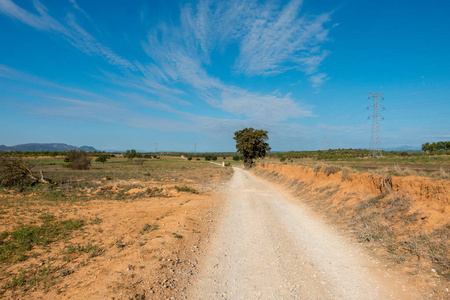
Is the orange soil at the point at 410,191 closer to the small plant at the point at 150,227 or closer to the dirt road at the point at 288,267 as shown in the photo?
the dirt road at the point at 288,267

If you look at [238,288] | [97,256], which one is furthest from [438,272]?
[97,256]

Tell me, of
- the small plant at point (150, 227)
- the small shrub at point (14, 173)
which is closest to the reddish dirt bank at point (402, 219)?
the small plant at point (150, 227)

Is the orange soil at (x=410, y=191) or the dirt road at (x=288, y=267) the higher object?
the orange soil at (x=410, y=191)

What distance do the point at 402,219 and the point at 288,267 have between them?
5.06 meters

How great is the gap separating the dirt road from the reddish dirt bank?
2.28 feet

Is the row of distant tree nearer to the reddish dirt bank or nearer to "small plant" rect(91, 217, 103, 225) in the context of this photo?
the reddish dirt bank

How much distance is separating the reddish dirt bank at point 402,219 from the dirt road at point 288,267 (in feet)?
2.28

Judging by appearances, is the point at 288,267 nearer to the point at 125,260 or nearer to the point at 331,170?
the point at 125,260

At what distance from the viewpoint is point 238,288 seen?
4.96 meters

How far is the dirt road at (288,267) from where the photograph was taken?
4742 mm

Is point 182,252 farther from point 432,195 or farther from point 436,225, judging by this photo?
point 432,195

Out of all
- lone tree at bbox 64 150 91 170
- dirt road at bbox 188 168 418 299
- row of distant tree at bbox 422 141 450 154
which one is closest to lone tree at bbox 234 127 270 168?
dirt road at bbox 188 168 418 299

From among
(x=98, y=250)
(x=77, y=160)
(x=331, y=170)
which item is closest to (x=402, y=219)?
(x=331, y=170)

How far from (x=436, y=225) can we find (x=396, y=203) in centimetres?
207
